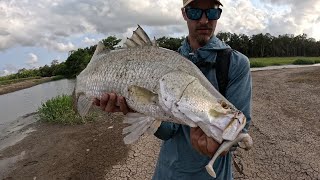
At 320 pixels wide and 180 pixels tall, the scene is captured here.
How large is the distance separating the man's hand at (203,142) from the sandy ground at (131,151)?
297 cm

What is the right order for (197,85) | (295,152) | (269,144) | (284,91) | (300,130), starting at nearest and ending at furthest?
(197,85)
(295,152)
(269,144)
(300,130)
(284,91)

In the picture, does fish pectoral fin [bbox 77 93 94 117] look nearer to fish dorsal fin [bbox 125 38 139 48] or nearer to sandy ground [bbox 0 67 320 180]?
fish dorsal fin [bbox 125 38 139 48]

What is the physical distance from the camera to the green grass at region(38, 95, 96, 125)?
44.3ft

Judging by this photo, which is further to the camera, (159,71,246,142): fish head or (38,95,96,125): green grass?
(38,95,96,125): green grass

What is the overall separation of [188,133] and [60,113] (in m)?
12.4

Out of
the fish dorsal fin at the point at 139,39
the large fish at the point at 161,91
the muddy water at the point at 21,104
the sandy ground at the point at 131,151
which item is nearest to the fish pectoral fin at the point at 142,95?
the large fish at the point at 161,91

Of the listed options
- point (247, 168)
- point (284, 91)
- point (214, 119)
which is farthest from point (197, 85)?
point (284, 91)

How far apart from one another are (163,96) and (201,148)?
42 centimetres

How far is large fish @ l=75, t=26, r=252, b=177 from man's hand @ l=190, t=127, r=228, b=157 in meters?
0.06

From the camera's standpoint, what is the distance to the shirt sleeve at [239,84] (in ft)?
9.33

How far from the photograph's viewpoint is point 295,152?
309 inches

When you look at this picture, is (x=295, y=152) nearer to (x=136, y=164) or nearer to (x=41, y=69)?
(x=136, y=164)

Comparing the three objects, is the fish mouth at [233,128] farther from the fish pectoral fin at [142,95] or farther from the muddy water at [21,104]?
the muddy water at [21,104]

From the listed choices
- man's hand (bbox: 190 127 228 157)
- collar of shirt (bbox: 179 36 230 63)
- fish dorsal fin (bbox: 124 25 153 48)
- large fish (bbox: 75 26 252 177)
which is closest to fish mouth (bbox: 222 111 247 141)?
large fish (bbox: 75 26 252 177)
